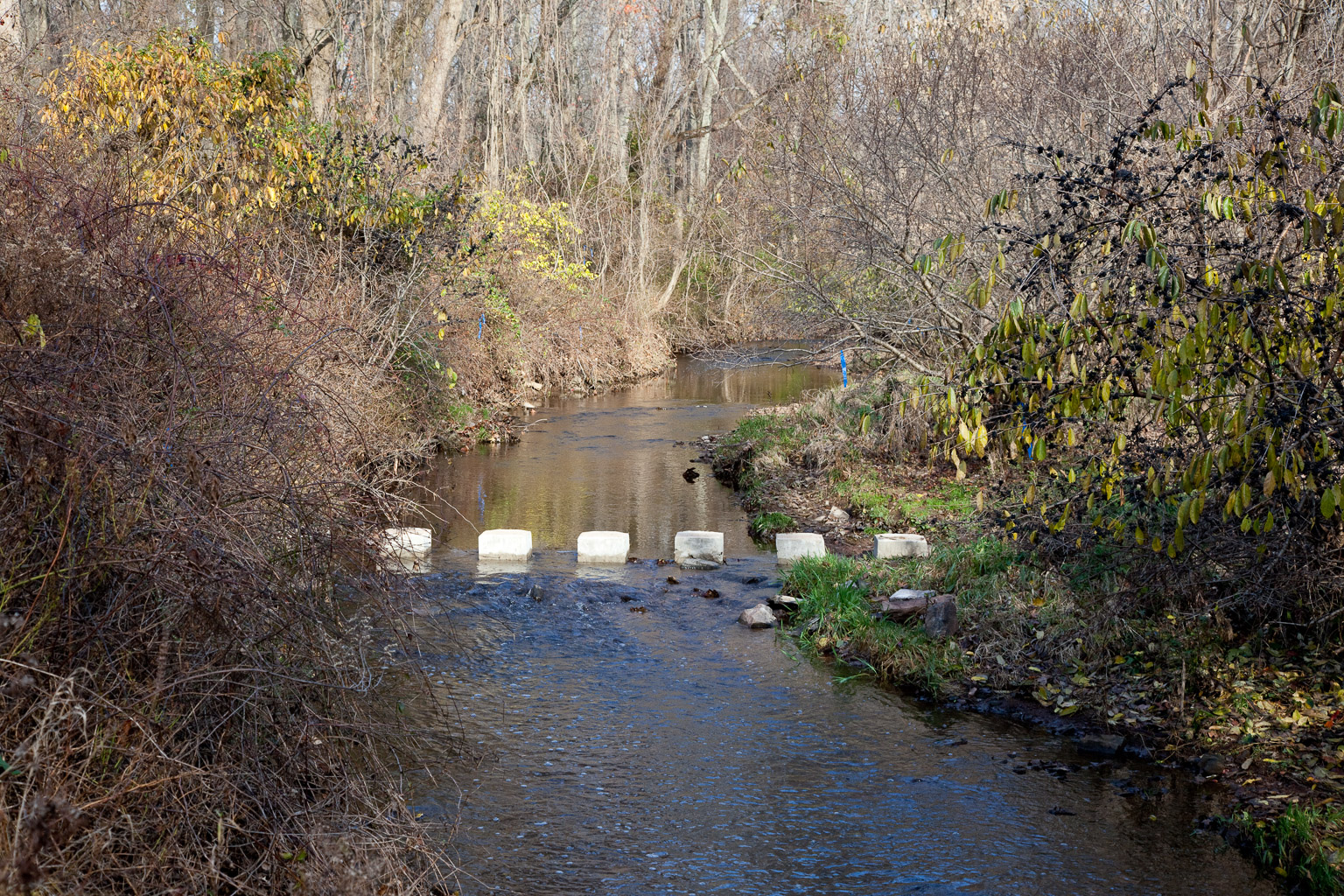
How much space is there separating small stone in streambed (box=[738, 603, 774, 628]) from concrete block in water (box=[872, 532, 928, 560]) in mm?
1555

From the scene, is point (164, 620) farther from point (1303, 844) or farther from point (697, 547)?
point (697, 547)

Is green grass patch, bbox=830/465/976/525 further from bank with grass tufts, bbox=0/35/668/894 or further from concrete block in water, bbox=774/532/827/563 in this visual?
bank with grass tufts, bbox=0/35/668/894

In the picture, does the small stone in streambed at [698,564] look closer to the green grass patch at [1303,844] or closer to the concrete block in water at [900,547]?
the concrete block in water at [900,547]

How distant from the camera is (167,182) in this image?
1032 centimetres

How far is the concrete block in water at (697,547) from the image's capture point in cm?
998

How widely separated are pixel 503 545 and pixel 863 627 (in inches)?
144

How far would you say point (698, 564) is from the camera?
32.4ft

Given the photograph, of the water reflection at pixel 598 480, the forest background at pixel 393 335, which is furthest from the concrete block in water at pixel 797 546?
the forest background at pixel 393 335

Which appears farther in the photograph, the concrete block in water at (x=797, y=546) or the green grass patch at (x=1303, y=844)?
the concrete block in water at (x=797, y=546)

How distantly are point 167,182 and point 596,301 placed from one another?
13.6 meters

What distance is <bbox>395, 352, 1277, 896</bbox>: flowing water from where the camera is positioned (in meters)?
4.96

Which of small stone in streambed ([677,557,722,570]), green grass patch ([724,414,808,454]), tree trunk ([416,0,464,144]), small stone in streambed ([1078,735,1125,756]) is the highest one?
tree trunk ([416,0,464,144])

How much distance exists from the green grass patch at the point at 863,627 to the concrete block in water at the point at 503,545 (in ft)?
8.15

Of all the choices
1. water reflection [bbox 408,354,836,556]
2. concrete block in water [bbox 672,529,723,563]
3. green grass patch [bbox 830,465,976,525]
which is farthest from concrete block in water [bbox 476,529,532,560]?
green grass patch [bbox 830,465,976,525]
